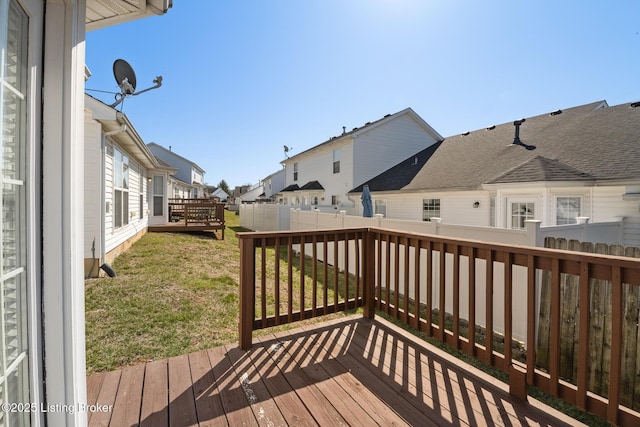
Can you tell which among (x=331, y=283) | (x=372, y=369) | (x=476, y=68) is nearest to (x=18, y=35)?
(x=372, y=369)

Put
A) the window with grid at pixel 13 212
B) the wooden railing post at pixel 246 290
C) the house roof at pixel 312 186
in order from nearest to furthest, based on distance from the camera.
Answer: the window with grid at pixel 13 212 < the wooden railing post at pixel 246 290 < the house roof at pixel 312 186

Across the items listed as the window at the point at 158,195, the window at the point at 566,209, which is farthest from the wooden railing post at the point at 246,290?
the window at the point at 158,195

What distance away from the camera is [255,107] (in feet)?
48.8

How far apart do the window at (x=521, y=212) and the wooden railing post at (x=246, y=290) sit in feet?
25.6

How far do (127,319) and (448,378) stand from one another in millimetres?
3818

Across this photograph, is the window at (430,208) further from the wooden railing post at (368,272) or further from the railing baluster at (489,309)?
the railing baluster at (489,309)

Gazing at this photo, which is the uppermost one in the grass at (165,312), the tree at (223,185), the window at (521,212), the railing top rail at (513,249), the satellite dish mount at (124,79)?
the tree at (223,185)

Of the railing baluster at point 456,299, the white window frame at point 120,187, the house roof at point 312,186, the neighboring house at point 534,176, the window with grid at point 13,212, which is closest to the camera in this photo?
the window with grid at point 13,212

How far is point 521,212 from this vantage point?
25.8 ft

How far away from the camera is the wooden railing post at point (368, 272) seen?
3427 mm

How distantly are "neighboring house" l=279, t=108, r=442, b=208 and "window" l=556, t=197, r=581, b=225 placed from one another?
27.8 ft

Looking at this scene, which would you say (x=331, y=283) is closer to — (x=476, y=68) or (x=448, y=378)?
(x=448, y=378)

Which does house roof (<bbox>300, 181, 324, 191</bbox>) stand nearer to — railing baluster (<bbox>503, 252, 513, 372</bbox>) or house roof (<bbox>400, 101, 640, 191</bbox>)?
house roof (<bbox>400, 101, 640, 191</bbox>)

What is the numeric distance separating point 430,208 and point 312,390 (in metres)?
10.1
